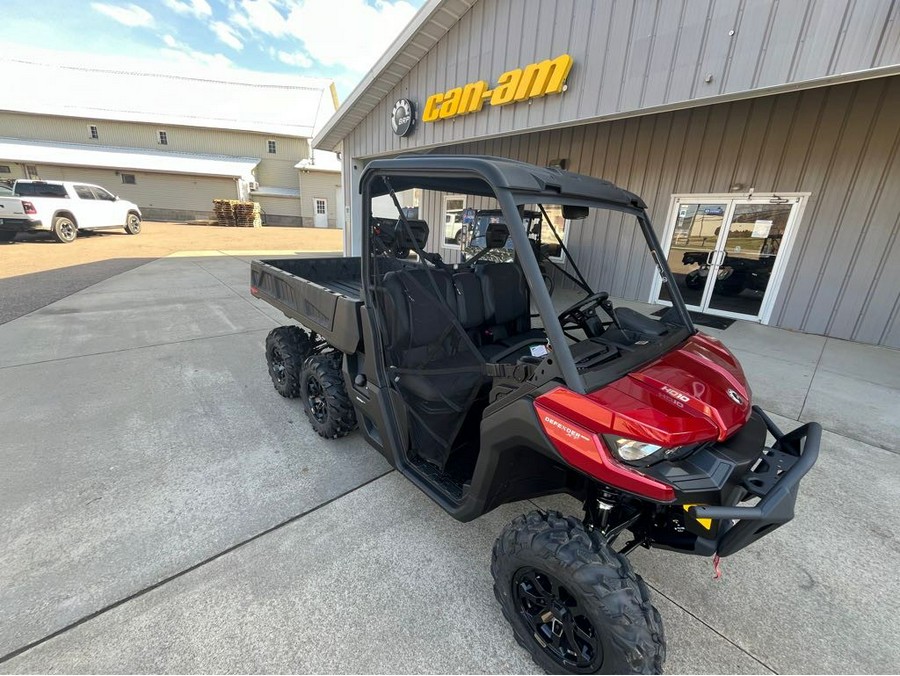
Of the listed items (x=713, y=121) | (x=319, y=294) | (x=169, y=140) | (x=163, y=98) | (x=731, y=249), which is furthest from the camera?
(x=163, y=98)

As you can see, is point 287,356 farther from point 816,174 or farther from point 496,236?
point 816,174

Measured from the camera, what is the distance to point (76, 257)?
34.2ft

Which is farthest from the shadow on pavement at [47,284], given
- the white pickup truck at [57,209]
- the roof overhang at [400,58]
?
the roof overhang at [400,58]

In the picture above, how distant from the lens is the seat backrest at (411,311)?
2270 millimetres

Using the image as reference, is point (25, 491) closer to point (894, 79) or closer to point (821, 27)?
point (821, 27)

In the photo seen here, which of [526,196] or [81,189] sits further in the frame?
[81,189]

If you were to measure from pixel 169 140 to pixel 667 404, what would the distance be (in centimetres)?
3473

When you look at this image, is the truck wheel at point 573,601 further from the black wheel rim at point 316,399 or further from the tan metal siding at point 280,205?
the tan metal siding at point 280,205

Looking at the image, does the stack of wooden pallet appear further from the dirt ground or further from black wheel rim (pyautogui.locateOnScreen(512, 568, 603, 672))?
black wheel rim (pyautogui.locateOnScreen(512, 568, 603, 672))

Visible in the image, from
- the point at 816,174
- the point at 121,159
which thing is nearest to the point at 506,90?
the point at 816,174

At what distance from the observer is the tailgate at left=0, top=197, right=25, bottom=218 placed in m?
11.4

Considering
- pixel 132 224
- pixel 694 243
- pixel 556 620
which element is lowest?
pixel 556 620

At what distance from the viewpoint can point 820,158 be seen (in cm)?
555

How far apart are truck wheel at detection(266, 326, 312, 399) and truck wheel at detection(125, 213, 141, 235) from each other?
17212mm
